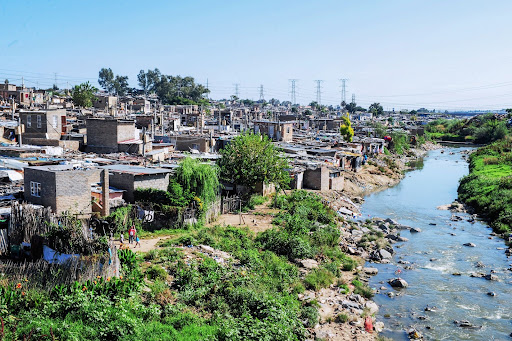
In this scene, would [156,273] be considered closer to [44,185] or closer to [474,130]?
[44,185]

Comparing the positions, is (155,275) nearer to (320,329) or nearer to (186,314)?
(186,314)

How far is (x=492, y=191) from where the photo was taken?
2655 cm

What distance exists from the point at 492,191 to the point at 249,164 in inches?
560

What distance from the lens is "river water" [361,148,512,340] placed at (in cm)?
1267

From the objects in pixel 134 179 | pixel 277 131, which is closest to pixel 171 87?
pixel 277 131

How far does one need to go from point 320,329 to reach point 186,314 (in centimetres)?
340

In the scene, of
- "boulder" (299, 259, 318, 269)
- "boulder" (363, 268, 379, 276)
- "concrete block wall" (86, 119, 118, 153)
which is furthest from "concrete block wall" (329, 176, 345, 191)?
"boulder" (299, 259, 318, 269)

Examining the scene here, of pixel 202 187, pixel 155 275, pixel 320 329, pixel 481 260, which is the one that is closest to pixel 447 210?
pixel 481 260

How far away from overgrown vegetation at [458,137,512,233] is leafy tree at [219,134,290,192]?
1030cm

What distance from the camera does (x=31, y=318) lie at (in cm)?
888

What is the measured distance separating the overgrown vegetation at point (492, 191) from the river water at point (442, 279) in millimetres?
910

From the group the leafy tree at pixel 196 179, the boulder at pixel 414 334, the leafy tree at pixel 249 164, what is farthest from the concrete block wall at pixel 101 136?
the boulder at pixel 414 334

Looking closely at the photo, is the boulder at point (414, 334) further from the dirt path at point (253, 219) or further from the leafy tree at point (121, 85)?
the leafy tree at point (121, 85)

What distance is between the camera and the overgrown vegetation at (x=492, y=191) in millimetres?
22545
